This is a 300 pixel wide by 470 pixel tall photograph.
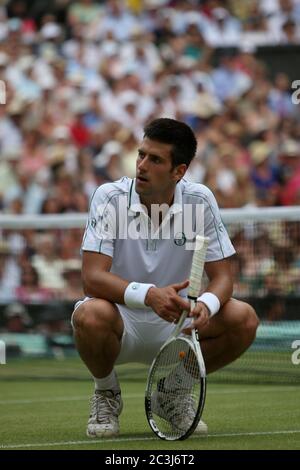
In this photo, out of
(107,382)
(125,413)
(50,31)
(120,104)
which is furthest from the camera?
(50,31)

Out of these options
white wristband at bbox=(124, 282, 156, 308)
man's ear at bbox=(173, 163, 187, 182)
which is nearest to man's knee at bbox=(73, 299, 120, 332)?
white wristband at bbox=(124, 282, 156, 308)

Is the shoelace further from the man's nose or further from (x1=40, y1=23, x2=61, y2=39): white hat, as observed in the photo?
(x1=40, y1=23, x2=61, y2=39): white hat

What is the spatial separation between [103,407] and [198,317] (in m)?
0.88

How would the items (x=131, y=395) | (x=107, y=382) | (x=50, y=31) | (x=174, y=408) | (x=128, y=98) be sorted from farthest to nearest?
(x=50, y=31), (x=128, y=98), (x=131, y=395), (x=107, y=382), (x=174, y=408)

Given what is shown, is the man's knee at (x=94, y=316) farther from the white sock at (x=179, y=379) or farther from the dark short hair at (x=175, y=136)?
the dark short hair at (x=175, y=136)

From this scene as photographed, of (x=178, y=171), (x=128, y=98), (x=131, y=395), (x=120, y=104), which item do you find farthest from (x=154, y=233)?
(x=120, y=104)

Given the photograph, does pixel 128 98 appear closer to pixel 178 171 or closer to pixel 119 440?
pixel 178 171

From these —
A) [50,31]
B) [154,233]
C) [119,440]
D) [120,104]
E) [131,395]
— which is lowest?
[131,395]

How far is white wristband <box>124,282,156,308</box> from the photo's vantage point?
6148 mm

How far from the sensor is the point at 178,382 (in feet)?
20.5

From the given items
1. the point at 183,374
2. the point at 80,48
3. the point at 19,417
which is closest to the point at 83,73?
the point at 80,48

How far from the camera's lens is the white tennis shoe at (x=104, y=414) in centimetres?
645
